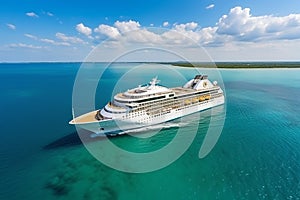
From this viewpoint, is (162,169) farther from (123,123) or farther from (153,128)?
(153,128)

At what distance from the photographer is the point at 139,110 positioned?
25984 millimetres

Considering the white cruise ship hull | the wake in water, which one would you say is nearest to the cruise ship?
the white cruise ship hull

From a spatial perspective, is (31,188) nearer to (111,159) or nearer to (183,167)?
(111,159)

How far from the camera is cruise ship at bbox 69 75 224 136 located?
23.4m

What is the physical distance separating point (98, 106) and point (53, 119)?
362 inches

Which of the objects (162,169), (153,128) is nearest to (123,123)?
(153,128)

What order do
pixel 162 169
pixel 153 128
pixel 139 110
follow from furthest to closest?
pixel 153 128
pixel 139 110
pixel 162 169

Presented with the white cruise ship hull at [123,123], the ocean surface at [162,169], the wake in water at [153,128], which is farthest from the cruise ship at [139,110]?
the ocean surface at [162,169]

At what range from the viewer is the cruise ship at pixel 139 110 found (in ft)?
76.7

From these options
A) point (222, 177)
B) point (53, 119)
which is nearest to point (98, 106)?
point (53, 119)

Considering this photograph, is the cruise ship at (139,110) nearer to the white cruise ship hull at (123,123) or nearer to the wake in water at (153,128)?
the white cruise ship hull at (123,123)

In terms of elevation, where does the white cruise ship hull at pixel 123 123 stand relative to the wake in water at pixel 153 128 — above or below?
above

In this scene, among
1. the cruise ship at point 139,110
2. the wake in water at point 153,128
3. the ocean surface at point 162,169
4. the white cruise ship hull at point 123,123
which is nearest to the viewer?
the ocean surface at point 162,169

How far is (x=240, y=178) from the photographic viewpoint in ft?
52.1
